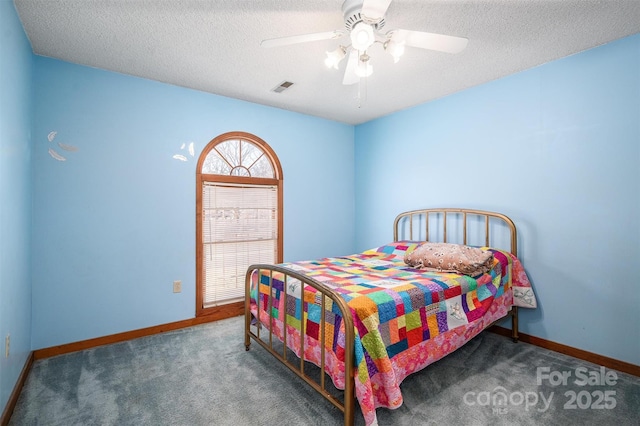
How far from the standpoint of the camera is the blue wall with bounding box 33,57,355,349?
2488 millimetres

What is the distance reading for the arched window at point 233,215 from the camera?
326 centimetres

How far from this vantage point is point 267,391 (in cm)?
200

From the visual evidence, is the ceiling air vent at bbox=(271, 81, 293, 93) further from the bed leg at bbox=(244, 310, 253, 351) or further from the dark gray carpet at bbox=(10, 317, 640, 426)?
the dark gray carpet at bbox=(10, 317, 640, 426)

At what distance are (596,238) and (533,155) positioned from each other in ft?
2.72

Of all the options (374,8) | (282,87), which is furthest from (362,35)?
(282,87)

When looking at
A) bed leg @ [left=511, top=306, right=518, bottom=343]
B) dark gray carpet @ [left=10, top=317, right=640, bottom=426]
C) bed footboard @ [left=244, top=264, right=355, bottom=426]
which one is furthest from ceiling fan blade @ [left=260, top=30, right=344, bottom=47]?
bed leg @ [left=511, top=306, right=518, bottom=343]

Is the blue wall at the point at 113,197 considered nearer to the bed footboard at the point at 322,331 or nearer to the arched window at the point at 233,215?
the arched window at the point at 233,215

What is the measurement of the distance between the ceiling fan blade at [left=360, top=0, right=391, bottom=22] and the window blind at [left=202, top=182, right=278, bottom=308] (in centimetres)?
232

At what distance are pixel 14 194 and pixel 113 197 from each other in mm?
830

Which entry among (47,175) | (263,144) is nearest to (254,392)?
(47,175)

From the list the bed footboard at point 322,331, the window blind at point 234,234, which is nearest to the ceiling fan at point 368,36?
the bed footboard at point 322,331

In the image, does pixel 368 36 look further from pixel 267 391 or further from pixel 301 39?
pixel 267 391

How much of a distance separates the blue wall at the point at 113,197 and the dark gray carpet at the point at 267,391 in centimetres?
42

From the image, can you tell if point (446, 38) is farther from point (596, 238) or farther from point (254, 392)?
point (254, 392)
